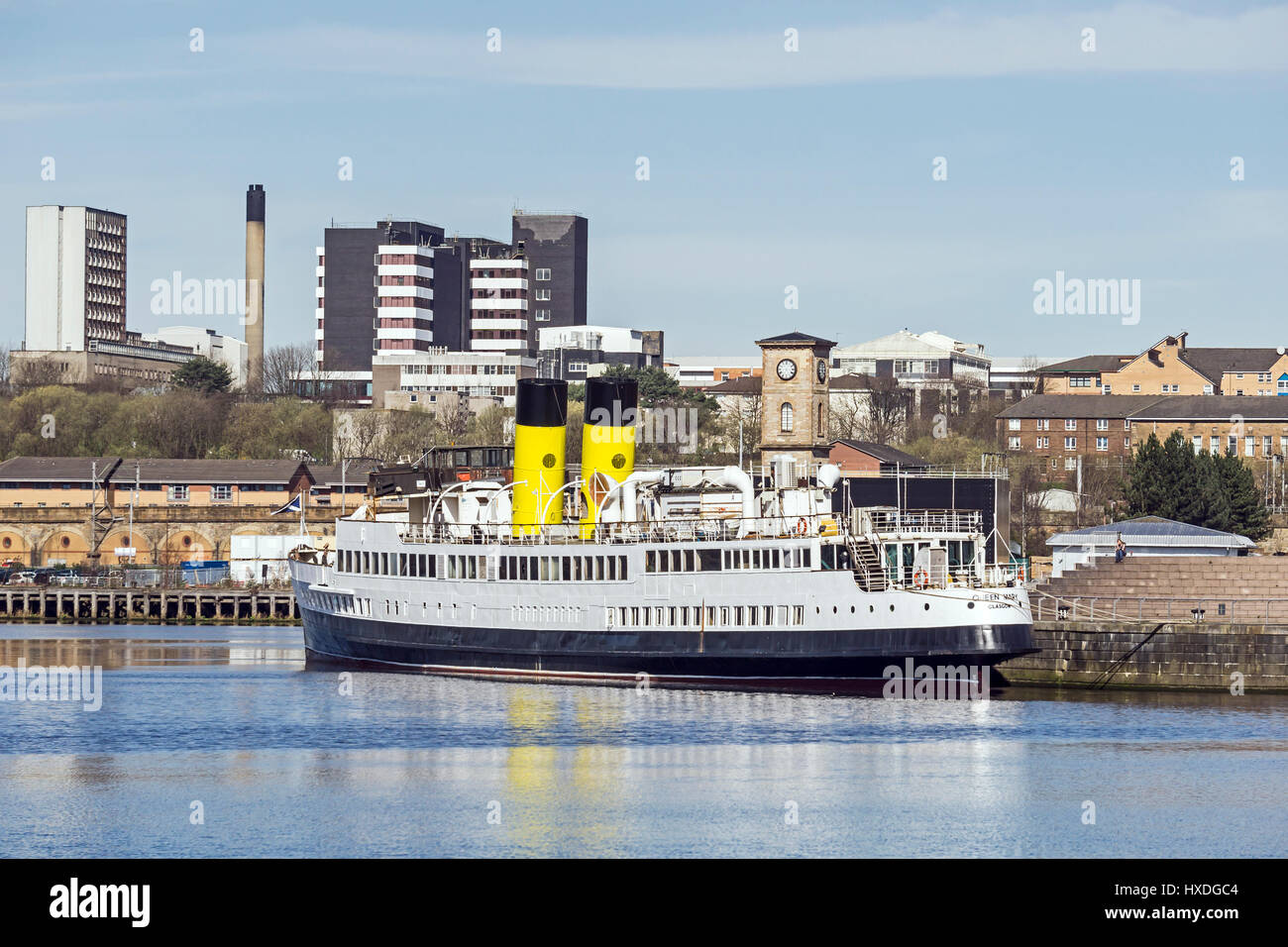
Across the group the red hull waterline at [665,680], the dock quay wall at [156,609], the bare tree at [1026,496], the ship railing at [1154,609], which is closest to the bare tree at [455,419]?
the dock quay wall at [156,609]

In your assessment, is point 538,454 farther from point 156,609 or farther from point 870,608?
point 156,609

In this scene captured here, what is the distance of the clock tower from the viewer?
348 feet

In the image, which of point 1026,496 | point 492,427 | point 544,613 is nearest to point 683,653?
point 544,613

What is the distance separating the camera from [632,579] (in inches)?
2473

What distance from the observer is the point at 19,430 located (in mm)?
146750

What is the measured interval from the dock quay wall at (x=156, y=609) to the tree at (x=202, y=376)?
58.5m

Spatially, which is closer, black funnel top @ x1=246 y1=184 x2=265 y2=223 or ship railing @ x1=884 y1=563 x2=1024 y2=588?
ship railing @ x1=884 y1=563 x2=1024 y2=588

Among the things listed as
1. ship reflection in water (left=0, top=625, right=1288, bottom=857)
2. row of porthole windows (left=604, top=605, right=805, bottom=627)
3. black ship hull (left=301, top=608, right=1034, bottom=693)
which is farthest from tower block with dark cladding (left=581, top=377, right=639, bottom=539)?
ship reflection in water (left=0, top=625, right=1288, bottom=857)

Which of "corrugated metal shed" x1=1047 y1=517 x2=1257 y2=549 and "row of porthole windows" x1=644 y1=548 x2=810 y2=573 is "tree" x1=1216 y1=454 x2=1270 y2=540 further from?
"row of porthole windows" x1=644 y1=548 x2=810 y2=573

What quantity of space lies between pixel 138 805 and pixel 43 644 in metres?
42.9

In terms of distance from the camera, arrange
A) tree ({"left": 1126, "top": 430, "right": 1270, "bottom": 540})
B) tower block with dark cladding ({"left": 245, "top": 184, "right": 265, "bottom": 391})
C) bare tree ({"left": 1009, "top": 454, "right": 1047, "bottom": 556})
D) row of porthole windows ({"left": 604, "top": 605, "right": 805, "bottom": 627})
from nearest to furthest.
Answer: row of porthole windows ({"left": 604, "top": 605, "right": 805, "bottom": 627})
tree ({"left": 1126, "top": 430, "right": 1270, "bottom": 540})
bare tree ({"left": 1009, "top": 454, "right": 1047, "bottom": 556})
tower block with dark cladding ({"left": 245, "top": 184, "right": 265, "bottom": 391})

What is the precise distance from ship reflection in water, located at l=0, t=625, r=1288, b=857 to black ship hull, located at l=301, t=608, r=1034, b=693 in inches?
42.0

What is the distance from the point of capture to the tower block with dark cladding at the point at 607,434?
69.4 m
